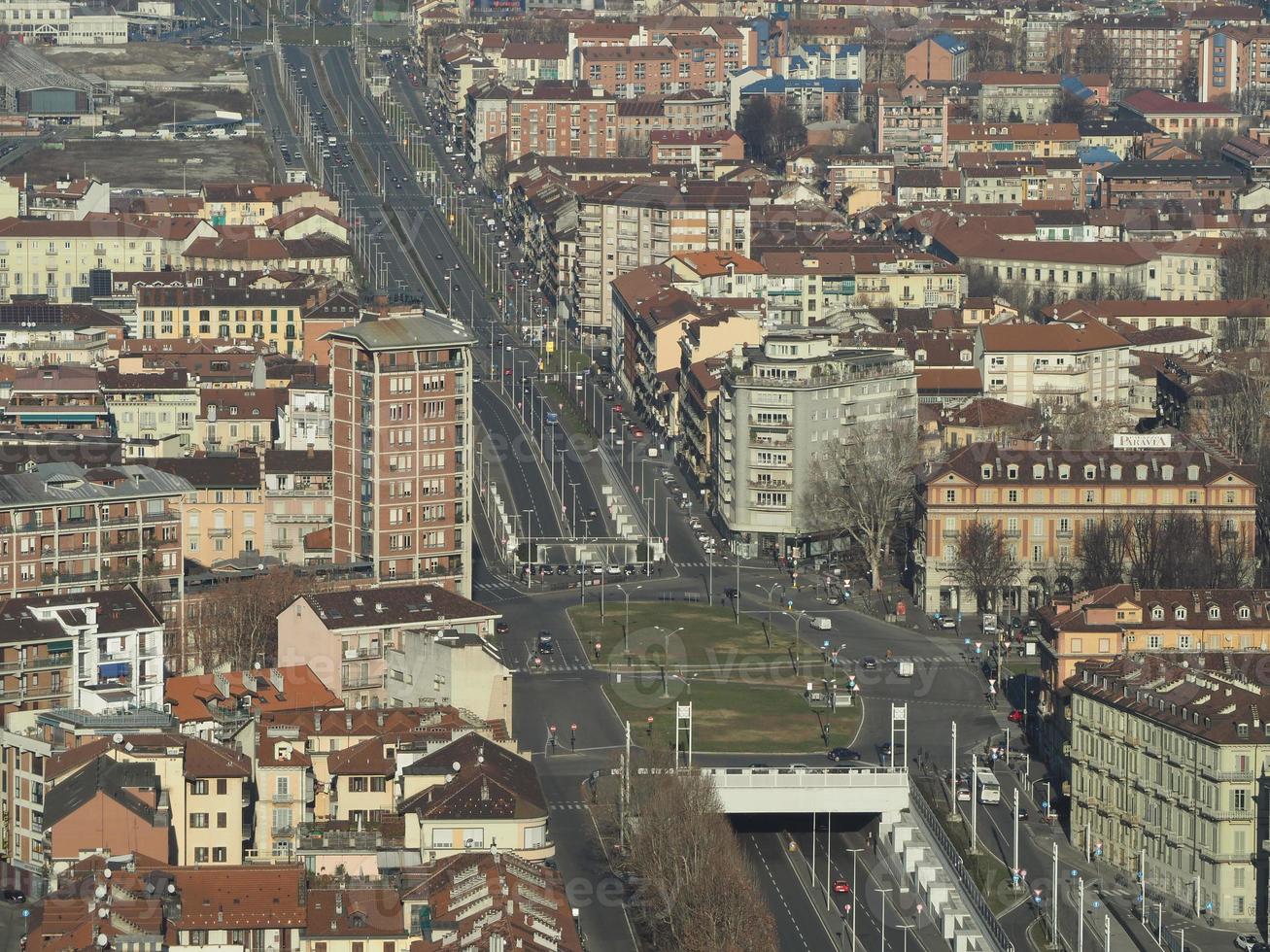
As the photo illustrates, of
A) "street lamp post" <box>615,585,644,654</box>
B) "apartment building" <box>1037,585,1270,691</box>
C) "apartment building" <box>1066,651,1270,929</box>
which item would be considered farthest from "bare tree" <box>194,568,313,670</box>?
"apartment building" <box>1066,651,1270,929</box>

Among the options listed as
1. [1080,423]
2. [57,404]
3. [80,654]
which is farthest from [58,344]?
[80,654]

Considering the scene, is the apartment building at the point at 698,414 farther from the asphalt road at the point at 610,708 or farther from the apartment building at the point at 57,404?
the apartment building at the point at 57,404

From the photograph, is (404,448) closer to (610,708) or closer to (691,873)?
(610,708)

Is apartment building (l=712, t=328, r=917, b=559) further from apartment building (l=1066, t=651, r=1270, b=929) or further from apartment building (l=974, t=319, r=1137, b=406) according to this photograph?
apartment building (l=1066, t=651, r=1270, b=929)

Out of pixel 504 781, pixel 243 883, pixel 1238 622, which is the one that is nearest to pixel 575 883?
pixel 504 781

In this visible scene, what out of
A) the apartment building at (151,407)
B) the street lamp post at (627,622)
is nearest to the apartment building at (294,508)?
the street lamp post at (627,622)

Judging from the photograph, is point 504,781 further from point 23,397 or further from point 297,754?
point 23,397
